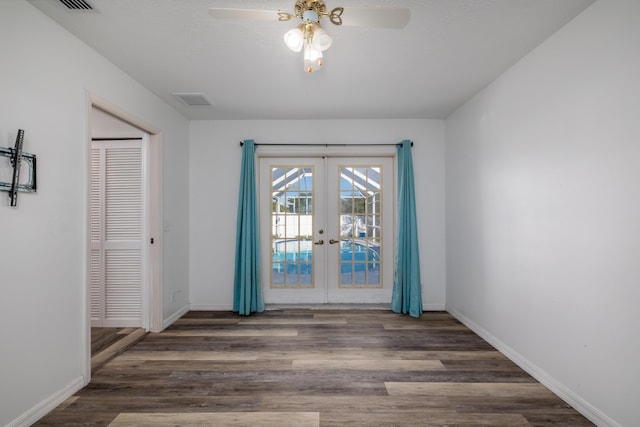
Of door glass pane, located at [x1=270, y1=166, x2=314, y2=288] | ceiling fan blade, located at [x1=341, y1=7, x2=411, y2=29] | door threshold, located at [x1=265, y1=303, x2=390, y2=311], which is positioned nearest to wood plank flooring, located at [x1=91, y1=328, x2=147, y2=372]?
door threshold, located at [x1=265, y1=303, x2=390, y2=311]

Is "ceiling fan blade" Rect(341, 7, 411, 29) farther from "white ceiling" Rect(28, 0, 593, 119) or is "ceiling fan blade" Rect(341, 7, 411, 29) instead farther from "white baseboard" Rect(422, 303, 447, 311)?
"white baseboard" Rect(422, 303, 447, 311)

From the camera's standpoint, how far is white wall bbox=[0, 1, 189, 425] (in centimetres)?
175

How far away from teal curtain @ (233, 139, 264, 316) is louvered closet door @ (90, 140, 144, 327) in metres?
1.12

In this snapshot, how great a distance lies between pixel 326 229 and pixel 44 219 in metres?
2.94

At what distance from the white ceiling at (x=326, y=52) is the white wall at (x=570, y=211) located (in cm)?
31

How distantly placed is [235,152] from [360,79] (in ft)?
6.63

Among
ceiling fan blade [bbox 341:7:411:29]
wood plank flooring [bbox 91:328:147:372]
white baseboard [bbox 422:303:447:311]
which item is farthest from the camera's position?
white baseboard [bbox 422:303:447:311]

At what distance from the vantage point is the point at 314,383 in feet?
7.61

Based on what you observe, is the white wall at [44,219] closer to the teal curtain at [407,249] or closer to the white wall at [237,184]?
the white wall at [237,184]

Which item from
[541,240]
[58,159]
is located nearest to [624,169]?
[541,240]

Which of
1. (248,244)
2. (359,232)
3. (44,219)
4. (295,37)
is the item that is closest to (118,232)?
(248,244)

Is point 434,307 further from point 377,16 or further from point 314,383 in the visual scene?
point 377,16

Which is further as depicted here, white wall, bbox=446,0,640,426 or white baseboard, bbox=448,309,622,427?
white baseboard, bbox=448,309,622,427

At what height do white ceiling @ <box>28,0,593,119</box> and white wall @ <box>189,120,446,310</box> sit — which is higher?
A: white ceiling @ <box>28,0,593,119</box>
